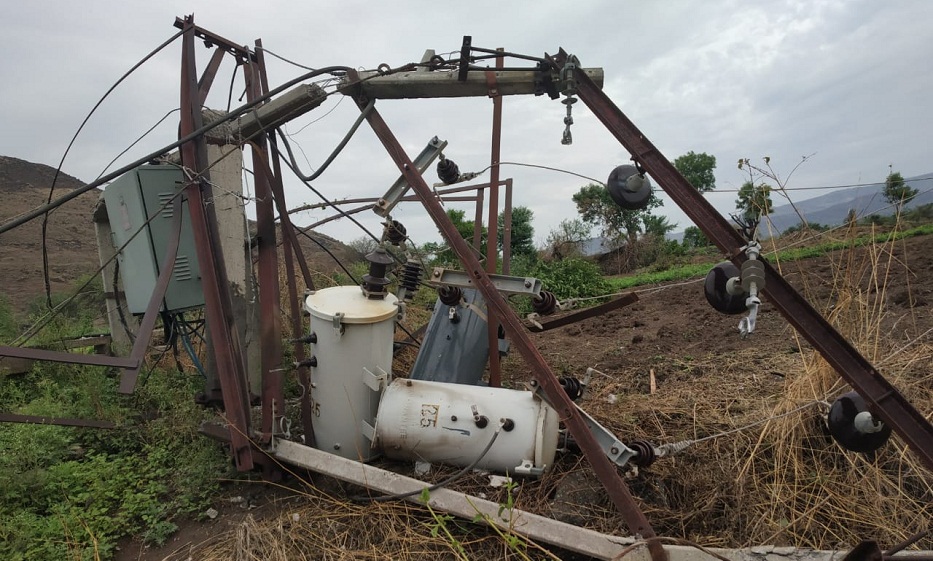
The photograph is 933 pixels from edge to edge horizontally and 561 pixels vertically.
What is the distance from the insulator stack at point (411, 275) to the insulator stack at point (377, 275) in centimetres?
13

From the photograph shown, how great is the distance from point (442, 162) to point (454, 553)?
2524mm

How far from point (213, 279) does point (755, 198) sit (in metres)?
3.54

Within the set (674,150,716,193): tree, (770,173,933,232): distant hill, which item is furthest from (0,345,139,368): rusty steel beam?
(674,150,716,193): tree

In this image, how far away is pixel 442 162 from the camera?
398cm

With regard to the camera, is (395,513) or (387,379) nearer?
(395,513)

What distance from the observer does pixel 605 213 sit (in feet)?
74.3

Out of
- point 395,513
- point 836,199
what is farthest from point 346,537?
point 836,199

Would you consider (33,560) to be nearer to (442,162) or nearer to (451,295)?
(451,295)

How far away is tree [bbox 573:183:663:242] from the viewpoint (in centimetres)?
2172

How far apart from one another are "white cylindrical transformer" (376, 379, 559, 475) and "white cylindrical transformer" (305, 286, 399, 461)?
200 millimetres

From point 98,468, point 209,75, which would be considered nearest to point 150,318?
point 98,468

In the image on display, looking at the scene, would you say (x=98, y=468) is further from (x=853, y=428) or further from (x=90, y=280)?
(x=853, y=428)

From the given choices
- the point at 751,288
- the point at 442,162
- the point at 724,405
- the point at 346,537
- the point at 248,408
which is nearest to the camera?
the point at 751,288

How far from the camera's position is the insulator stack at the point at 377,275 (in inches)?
157
